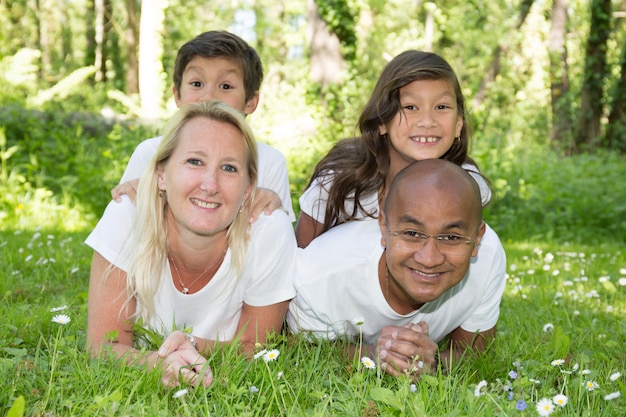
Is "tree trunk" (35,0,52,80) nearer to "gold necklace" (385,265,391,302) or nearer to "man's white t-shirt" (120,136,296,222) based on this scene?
"man's white t-shirt" (120,136,296,222)

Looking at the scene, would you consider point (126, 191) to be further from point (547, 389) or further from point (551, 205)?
point (551, 205)

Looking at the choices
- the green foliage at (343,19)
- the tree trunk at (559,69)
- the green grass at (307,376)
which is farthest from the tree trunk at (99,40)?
the green grass at (307,376)

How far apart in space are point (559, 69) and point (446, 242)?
14513mm

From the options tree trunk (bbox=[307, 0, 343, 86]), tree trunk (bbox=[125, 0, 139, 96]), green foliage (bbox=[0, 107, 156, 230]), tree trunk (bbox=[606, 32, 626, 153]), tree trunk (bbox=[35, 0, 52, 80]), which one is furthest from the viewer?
tree trunk (bbox=[35, 0, 52, 80])

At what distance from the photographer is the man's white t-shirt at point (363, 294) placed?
321 centimetres

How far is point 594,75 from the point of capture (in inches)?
631

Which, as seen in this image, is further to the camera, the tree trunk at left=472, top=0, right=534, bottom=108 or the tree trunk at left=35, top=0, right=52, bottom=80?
the tree trunk at left=35, top=0, right=52, bottom=80

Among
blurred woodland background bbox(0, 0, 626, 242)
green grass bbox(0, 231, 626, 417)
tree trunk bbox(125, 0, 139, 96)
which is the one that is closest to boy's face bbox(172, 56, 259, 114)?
green grass bbox(0, 231, 626, 417)

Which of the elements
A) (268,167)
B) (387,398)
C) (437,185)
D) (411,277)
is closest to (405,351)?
(411,277)

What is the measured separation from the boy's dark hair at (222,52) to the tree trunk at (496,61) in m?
15.0

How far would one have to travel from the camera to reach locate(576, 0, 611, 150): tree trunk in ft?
48.0

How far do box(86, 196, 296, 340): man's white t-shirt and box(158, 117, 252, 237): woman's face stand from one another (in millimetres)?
219

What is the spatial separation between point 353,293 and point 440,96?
1.25m

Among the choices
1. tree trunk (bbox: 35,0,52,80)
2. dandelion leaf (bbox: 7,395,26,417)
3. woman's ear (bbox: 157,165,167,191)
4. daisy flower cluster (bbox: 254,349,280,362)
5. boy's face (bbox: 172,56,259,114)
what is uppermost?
boy's face (bbox: 172,56,259,114)
